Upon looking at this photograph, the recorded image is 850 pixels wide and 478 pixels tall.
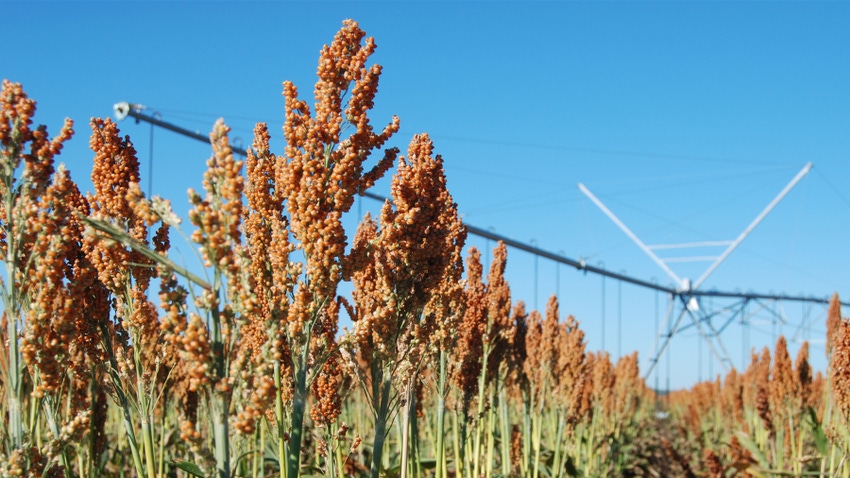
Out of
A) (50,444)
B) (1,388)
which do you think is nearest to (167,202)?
(50,444)

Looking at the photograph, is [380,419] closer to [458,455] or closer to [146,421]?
[146,421]

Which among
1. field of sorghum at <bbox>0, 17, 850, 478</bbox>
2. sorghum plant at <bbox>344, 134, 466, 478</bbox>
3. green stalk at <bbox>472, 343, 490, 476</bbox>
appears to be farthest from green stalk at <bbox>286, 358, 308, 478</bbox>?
green stalk at <bbox>472, 343, 490, 476</bbox>

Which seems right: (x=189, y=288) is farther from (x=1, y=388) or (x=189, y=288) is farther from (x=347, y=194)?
(x=1, y=388)

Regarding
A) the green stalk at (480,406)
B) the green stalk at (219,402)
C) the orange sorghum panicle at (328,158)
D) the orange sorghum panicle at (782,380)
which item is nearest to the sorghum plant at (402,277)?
the orange sorghum panicle at (328,158)

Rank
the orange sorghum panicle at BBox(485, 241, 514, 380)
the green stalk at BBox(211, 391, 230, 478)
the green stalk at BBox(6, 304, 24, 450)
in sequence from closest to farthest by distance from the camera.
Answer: the green stalk at BBox(211, 391, 230, 478) < the green stalk at BBox(6, 304, 24, 450) < the orange sorghum panicle at BBox(485, 241, 514, 380)

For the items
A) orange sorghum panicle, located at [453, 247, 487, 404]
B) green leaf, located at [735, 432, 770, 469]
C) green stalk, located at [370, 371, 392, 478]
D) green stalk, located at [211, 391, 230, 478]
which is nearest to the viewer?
green stalk, located at [211, 391, 230, 478]

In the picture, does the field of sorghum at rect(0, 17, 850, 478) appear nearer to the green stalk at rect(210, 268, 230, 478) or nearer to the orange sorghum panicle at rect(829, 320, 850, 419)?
the green stalk at rect(210, 268, 230, 478)

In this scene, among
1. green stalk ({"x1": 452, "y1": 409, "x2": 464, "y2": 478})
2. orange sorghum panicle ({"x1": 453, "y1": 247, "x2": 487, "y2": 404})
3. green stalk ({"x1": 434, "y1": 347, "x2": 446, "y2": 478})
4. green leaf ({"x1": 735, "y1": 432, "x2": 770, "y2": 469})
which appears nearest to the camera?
green stalk ({"x1": 434, "y1": 347, "x2": 446, "y2": 478})

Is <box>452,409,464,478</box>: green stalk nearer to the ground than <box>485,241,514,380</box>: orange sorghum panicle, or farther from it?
nearer to the ground

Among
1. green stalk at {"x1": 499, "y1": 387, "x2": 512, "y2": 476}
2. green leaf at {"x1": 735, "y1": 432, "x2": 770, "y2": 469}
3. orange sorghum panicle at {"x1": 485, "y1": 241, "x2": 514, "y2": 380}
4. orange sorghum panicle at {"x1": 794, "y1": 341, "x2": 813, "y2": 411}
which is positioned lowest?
green leaf at {"x1": 735, "y1": 432, "x2": 770, "y2": 469}

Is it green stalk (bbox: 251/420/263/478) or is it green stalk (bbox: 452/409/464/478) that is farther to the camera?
green stalk (bbox: 452/409/464/478)

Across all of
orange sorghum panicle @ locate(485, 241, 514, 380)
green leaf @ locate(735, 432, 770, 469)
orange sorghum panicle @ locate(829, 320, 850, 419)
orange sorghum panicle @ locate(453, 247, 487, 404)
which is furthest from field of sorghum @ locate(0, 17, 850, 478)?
green leaf @ locate(735, 432, 770, 469)

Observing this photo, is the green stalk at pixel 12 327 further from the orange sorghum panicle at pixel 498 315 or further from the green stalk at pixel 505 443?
the green stalk at pixel 505 443

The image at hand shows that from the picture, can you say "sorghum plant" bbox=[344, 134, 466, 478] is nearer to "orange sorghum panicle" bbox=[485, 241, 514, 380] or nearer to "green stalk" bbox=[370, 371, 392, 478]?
"green stalk" bbox=[370, 371, 392, 478]
